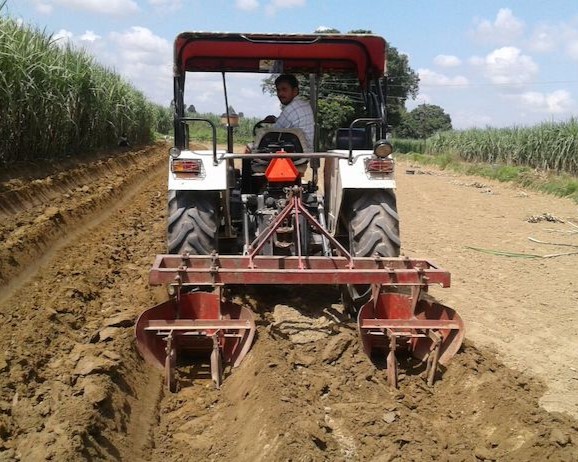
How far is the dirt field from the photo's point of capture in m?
2.70

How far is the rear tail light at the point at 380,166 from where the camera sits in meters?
4.30

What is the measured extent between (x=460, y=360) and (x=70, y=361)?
2.32 m

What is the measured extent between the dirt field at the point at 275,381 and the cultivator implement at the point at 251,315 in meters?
0.12

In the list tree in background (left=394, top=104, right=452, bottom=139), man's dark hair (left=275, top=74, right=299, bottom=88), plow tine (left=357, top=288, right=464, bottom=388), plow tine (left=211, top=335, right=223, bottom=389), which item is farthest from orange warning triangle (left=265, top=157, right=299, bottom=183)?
tree in background (left=394, top=104, right=452, bottom=139)

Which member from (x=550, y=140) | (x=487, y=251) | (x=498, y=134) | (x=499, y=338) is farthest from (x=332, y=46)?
(x=498, y=134)

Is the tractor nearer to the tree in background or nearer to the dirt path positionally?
the dirt path

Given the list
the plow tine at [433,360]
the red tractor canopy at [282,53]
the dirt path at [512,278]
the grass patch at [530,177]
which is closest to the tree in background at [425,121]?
the grass patch at [530,177]

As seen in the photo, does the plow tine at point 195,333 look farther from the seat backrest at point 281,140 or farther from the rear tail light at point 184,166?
the seat backrest at point 281,140

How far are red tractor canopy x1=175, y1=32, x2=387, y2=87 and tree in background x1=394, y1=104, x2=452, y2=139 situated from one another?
56.3 metres

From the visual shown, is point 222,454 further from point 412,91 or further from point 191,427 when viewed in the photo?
point 412,91

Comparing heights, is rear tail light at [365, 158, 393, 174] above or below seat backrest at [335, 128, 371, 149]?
below

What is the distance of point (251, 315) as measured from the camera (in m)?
3.70

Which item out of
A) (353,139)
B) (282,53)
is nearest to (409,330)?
(353,139)

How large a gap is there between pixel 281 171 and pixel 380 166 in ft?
2.51
